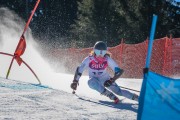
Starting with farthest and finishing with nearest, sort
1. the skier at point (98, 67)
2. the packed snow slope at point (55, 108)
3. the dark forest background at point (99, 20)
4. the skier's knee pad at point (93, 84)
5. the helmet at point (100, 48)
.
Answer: the dark forest background at point (99, 20) → the helmet at point (100, 48) → the skier at point (98, 67) → the skier's knee pad at point (93, 84) → the packed snow slope at point (55, 108)

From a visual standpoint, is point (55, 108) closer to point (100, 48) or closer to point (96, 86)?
point (96, 86)

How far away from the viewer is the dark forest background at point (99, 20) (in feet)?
99.3

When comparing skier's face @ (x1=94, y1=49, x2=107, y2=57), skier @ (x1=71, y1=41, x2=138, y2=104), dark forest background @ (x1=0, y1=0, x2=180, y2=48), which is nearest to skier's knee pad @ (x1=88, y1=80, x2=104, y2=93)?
skier @ (x1=71, y1=41, x2=138, y2=104)

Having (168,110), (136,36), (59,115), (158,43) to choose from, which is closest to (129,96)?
(59,115)

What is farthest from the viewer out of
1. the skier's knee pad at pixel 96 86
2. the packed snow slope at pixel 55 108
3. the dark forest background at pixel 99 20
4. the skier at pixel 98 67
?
the dark forest background at pixel 99 20

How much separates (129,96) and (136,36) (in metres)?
22.9

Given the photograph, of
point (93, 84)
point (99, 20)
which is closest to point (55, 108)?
point (93, 84)

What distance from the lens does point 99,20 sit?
1393 inches

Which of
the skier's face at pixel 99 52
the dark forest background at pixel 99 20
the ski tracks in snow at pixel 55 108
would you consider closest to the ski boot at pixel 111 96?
the ski tracks in snow at pixel 55 108

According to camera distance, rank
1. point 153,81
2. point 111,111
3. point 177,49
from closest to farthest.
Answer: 1. point 153,81
2. point 111,111
3. point 177,49

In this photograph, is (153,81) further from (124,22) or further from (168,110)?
(124,22)

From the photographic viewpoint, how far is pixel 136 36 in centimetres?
3009

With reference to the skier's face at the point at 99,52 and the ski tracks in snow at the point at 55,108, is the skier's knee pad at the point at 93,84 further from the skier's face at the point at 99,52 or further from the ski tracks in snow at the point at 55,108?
the skier's face at the point at 99,52

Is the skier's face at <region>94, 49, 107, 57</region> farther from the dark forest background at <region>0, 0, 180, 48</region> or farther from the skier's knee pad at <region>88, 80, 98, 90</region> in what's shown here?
the dark forest background at <region>0, 0, 180, 48</region>
